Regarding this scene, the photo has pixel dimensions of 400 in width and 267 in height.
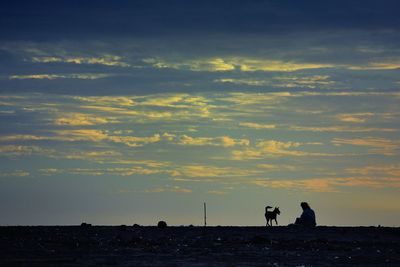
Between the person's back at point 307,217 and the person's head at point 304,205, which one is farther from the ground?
the person's head at point 304,205
